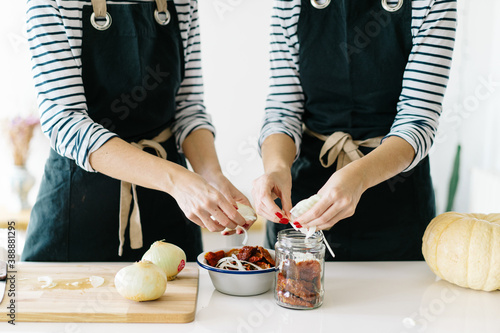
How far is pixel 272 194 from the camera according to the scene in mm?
1242

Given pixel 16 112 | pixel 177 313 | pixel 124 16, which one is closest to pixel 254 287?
Result: pixel 177 313

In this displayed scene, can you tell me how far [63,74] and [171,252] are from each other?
0.53 meters

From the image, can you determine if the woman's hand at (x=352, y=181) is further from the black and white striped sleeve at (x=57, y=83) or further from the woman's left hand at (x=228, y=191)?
the black and white striped sleeve at (x=57, y=83)

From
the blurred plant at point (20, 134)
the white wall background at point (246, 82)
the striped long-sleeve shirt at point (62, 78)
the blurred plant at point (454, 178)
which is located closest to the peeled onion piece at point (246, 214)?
the striped long-sleeve shirt at point (62, 78)

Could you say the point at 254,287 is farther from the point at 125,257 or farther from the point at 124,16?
the point at 124,16

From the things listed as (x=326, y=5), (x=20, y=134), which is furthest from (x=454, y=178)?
(x=20, y=134)

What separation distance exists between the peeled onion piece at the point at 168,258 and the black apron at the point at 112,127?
0.34m

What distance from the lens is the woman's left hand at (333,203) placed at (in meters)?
1.09

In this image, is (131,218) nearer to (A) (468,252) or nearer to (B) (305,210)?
(B) (305,210)

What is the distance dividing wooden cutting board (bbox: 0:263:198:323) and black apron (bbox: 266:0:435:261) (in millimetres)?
544

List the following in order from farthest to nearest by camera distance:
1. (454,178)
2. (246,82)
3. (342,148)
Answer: (454,178)
(246,82)
(342,148)

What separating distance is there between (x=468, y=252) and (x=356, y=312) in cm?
30

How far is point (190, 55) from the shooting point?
1590mm

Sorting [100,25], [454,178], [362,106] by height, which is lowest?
[454,178]
